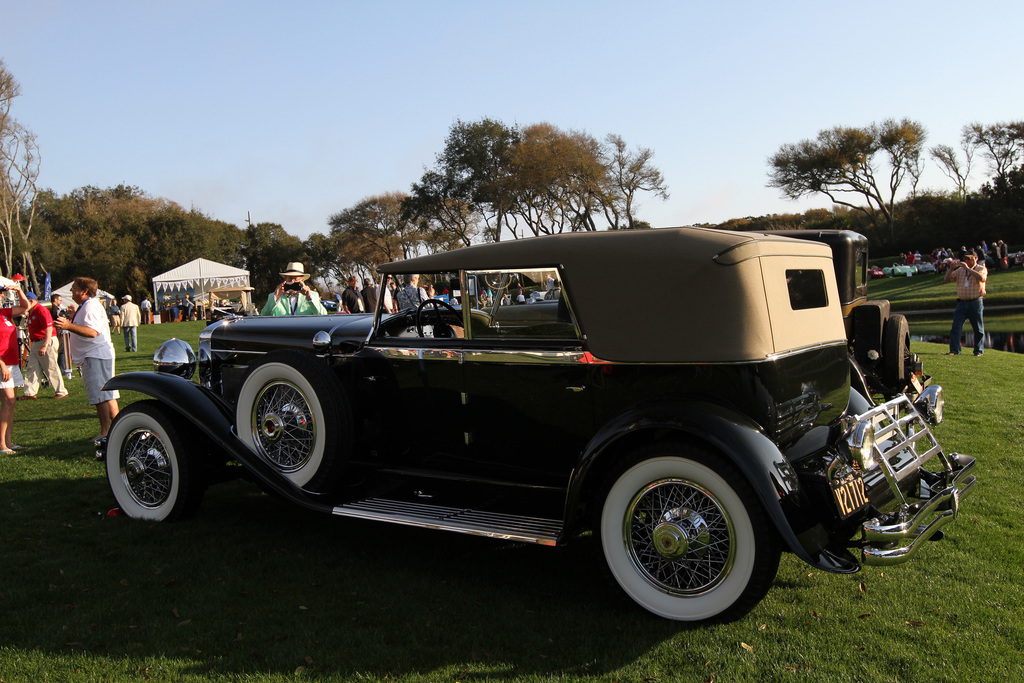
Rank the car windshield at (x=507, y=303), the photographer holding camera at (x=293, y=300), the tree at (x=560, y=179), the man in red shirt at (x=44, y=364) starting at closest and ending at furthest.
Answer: the car windshield at (x=507, y=303) < the photographer holding camera at (x=293, y=300) < the man in red shirt at (x=44, y=364) < the tree at (x=560, y=179)

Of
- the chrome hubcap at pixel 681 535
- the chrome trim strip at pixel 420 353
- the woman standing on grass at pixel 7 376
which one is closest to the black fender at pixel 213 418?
the chrome trim strip at pixel 420 353

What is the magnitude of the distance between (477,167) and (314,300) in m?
34.0

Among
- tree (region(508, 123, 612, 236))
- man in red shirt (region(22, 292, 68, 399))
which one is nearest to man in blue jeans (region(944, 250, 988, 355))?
man in red shirt (region(22, 292, 68, 399))

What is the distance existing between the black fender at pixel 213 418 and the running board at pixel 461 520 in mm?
273

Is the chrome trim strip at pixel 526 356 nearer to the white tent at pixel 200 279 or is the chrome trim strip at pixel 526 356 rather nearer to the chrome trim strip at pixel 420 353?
the chrome trim strip at pixel 420 353

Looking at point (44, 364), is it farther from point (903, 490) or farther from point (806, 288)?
point (903, 490)

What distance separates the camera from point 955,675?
114 inches

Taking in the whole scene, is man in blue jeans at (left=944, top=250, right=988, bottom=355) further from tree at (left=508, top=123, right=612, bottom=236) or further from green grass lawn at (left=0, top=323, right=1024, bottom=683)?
tree at (left=508, top=123, right=612, bottom=236)

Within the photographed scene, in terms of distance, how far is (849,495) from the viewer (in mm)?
3334

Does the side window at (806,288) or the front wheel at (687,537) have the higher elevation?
the side window at (806,288)

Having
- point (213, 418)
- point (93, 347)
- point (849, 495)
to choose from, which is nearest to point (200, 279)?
point (93, 347)

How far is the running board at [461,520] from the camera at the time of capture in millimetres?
3715

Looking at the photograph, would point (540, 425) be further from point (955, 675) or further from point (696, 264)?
point (955, 675)

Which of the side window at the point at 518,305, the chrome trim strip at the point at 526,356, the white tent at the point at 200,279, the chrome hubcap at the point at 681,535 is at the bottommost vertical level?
the chrome hubcap at the point at 681,535
